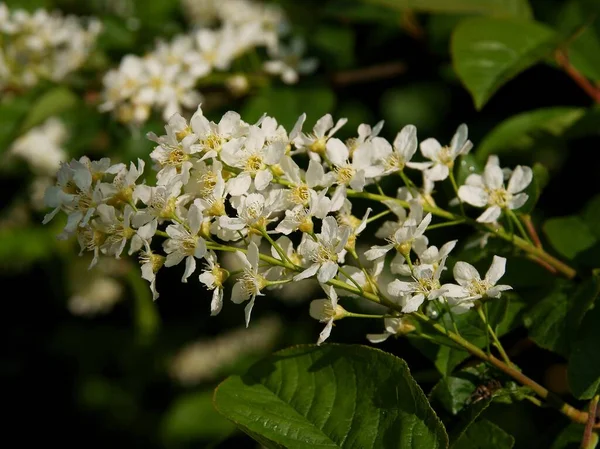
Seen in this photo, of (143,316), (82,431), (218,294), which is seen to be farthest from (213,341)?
(218,294)

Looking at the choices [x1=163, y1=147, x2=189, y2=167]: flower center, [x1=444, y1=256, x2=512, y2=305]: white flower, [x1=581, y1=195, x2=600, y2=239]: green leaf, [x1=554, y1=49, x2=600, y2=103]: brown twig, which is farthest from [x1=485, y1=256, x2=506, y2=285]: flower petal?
[x1=554, y1=49, x2=600, y2=103]: brown twig

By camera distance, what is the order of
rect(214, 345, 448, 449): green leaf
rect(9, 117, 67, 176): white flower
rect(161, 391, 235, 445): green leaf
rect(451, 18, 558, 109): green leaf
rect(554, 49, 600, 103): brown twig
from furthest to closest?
rect(161, 391, 235, 445): green leaf, rect(9, 117, 67, 176): white flower, rect(554, 49, 600, 103): brown twig, rect(451, 18, 558, 109): green leaf, rect(214, 345, 448, 449): green leaf

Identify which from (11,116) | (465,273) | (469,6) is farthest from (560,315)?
(11,116)

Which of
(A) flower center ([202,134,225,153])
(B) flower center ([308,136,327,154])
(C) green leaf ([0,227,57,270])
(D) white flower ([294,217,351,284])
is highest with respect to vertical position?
→ (A) flower center ([202,134,225,153])

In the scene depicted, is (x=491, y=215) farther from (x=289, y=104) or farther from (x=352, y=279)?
(x=289, y=104)

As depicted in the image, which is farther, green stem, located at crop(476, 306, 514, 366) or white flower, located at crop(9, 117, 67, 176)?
white flower, located at crop(9, 117, 67, 176)

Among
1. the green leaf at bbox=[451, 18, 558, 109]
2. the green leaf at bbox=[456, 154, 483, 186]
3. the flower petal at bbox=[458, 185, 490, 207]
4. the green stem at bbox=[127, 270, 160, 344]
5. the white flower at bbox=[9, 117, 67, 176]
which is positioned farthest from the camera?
A: the green stem at bbox=[127, 270, 160, 344]

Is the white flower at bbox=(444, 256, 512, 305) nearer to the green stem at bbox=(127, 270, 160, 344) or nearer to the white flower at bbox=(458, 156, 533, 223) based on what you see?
the white flower at bbox=(458, 156, 533, 223)
